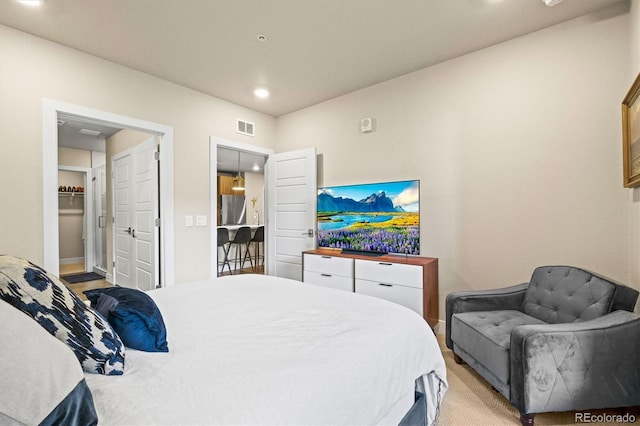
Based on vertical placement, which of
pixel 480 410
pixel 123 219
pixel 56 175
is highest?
pixel 56 175

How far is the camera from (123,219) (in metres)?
4.60

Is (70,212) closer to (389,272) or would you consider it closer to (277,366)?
(389,272)

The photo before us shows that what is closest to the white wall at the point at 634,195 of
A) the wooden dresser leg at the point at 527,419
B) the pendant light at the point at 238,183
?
the wooden dresser leg at the point at 527,419

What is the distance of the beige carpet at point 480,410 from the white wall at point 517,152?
983 millimetres

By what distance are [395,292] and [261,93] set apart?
279 centimetres

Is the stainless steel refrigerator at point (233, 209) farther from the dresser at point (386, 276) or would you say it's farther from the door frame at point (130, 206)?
the dresser at point (386, 276)

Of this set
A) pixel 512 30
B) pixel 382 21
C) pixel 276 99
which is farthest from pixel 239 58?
pixel 512 30

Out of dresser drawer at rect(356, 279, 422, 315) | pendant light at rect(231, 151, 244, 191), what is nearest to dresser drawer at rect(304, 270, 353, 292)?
dresser drawer at rect(356, 279, 422, 315)

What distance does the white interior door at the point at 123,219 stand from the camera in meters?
4.33

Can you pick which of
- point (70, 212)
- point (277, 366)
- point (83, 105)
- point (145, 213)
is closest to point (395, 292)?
point (277, 366)

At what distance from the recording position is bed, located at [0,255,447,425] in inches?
34.9

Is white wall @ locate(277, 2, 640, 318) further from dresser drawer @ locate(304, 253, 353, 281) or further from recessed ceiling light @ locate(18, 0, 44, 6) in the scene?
recessed ceiling light @ locate(18, 0, 44, 6)

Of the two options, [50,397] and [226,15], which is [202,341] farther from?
[226,15]

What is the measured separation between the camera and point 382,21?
97.0 inches
